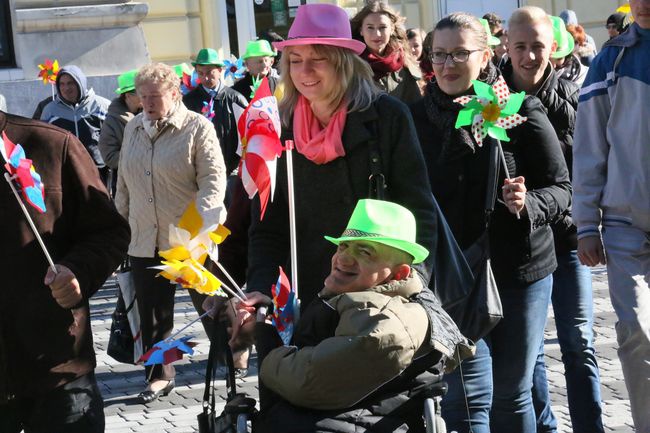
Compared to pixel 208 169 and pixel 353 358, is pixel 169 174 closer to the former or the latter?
pixel 208 169

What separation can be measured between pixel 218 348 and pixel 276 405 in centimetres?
26

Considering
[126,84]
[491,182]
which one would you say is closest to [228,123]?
[126,84]

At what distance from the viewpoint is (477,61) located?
5.25 meters

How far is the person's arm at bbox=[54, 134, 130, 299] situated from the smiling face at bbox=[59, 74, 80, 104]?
287 inches

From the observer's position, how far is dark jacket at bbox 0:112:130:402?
13.6 feet

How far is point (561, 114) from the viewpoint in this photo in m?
5.91

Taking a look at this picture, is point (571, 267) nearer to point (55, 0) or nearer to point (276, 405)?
point (276, 405)

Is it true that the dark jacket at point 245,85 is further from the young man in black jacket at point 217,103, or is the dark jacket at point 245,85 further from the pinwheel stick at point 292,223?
the pinwheel stick at point 292,223

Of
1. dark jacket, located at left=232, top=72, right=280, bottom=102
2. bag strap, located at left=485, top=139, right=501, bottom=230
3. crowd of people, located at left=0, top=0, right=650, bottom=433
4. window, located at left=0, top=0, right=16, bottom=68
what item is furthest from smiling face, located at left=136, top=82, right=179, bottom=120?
window, located at left=0, top=0, right=16, bottom=68

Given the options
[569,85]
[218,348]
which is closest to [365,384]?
[218,348]

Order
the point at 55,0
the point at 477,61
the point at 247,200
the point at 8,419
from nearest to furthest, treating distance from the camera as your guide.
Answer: the point at 8,419, the point at 247,200, the point at 477,61, the point at 55,0

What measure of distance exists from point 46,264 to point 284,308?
788mm

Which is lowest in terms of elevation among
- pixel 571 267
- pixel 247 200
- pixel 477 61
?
pixel 571 267

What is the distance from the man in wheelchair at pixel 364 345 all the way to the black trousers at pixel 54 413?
0.59 m
